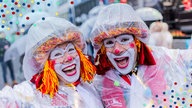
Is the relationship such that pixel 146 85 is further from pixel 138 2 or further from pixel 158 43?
pixel 138 2

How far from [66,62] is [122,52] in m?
0.31

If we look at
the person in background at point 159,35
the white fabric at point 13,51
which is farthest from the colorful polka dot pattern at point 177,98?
the person in background at point 159,35

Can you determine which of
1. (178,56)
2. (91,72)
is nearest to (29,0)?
(91,72)

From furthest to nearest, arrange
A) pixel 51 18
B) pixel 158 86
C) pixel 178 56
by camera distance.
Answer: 1. pixel 178 56
2. pixel 158 86
3. pixel 51 18

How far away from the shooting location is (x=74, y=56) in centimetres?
A: 169

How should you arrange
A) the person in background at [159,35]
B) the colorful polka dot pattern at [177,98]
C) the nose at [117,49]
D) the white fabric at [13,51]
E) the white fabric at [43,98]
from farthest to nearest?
1. the person in background at [159,35]
2. the white fabric at [13,51]
3. the nose at [117,49]
4. the colorful polka dot pattern at [177,98]
5. the white fabric at [43,98]

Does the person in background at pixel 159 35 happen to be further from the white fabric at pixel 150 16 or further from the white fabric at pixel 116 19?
the white fabric at pixel 116 19

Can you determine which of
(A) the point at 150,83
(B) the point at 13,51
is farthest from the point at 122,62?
(B) the point at 13,51

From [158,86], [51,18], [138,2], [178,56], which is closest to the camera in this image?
[51,18]

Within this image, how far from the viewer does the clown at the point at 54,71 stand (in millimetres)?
1595

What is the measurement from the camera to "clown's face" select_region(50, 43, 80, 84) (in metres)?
1.66

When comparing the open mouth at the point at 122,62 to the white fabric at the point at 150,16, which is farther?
the white fabric at the point at 150,16

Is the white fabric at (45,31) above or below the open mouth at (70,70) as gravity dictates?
above

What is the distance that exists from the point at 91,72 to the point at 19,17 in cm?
48
